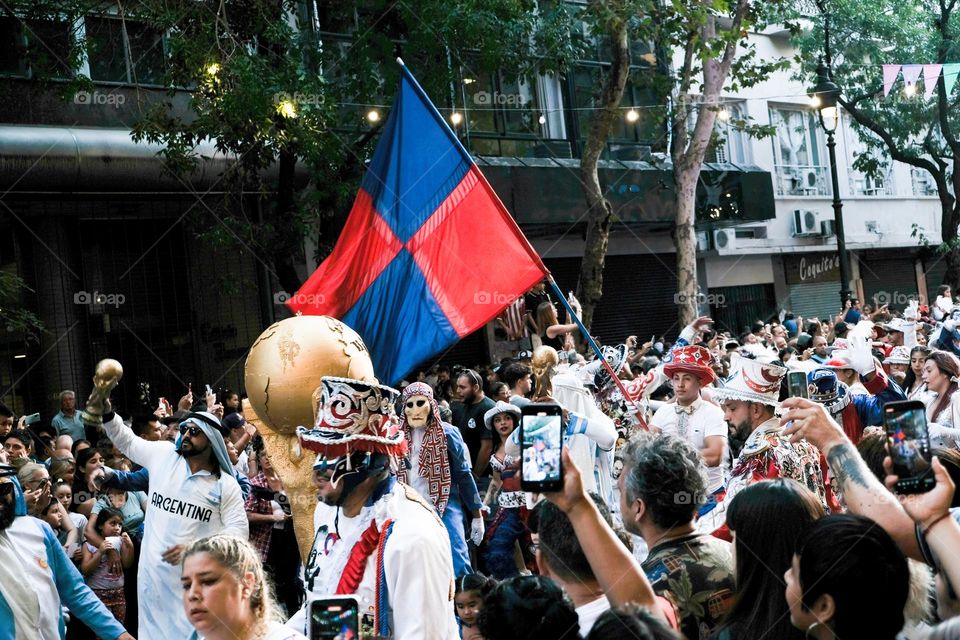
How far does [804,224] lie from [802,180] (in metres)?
1.44

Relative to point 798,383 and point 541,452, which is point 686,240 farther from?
point 541,452

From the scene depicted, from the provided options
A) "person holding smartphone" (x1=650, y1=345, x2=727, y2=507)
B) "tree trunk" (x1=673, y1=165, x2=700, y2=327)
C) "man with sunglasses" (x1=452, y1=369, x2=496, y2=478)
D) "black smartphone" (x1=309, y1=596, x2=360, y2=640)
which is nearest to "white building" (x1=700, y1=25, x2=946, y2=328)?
"tree trunk" (x1=673, y1=165, x2=700, y2=327)

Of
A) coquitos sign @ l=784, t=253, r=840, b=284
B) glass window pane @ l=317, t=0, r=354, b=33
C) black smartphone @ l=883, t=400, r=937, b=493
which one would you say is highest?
glass window pane @ l=317, t=0, r=354, b=33

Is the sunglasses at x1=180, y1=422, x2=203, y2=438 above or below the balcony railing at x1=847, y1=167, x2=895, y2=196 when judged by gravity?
below

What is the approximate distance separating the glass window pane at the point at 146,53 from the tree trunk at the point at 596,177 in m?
5.88

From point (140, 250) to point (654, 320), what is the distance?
12.7 meters

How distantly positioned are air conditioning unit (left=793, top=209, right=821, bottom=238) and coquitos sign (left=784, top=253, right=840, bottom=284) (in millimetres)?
820

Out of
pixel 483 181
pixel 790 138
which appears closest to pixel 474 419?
pixel 483 181

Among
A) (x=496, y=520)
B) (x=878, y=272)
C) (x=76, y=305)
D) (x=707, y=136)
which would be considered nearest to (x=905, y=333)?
(x=707, y=136)

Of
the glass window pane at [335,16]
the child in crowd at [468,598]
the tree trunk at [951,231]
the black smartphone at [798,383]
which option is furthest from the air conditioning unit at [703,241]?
the black smartphone at [798,383]

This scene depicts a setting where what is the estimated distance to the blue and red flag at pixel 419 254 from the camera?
749cm

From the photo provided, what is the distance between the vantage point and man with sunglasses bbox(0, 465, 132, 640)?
212 inches

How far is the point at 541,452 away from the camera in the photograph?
2.98 metres

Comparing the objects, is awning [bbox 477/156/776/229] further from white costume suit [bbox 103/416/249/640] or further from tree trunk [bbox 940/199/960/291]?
white costume suit [bbox 103/416/249/640]
